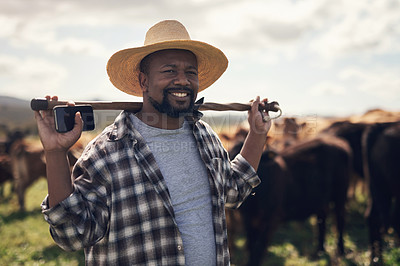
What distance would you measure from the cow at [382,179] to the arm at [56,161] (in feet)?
17.9

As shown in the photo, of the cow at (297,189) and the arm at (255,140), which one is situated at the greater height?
the arm at (255,140)

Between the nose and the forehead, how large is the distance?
0.36ft

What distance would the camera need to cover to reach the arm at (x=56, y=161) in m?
1.77

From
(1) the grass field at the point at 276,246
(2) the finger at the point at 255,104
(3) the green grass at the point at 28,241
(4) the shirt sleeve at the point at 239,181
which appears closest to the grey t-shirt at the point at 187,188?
(4) the shirt sleeve at the point at 239,181

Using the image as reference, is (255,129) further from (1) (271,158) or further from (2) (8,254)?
(2) (8,254)

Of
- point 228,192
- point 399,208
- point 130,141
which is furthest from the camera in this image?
point 399,208

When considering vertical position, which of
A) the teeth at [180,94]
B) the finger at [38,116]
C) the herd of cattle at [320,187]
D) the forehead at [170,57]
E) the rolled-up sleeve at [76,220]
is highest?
the forehead at [170,57]

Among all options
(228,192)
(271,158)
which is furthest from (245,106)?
(271,158)

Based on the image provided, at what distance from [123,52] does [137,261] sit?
137cm

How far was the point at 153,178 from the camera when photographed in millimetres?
2020

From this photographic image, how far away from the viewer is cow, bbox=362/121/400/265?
19.0ft

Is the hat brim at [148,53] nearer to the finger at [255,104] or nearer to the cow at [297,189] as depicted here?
the finger at [255,104]

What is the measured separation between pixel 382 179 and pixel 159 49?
509 cm

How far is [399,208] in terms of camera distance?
5.97 m
